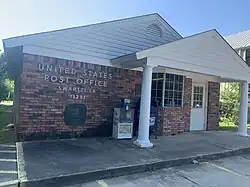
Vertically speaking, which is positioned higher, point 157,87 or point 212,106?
point 157,87

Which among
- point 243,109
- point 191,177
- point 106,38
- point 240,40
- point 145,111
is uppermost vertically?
point 240,40

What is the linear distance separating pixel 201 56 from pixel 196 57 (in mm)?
287

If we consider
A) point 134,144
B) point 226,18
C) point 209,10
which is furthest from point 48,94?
point 226,18

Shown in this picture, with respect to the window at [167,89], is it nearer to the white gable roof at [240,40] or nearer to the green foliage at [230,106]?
the green foliage at [230,106]

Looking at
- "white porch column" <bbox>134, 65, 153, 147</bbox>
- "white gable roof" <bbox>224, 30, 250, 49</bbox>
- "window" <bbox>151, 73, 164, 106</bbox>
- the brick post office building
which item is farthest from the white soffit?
"white gable roof" <bbox>224, 30, 250, 49</bbox>

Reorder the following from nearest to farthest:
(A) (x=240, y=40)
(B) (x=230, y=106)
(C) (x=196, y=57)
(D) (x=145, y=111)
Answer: (D) (x=145, y=111) < (C) (x=196, y=57) < (B) (x=230, y=106) < (A) (x=240, y=40)

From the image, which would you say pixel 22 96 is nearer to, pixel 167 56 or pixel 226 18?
pixel 167 56

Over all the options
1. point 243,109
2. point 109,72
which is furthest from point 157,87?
point 243,109

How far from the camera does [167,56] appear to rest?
8023 millimetres

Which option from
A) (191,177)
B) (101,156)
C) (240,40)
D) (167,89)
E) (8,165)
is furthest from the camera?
(240,40)

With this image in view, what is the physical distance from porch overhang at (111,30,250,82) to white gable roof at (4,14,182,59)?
74 cm

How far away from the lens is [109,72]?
356 inches

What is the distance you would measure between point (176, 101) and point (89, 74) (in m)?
3.97

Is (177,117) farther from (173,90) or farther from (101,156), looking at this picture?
(101,156)
